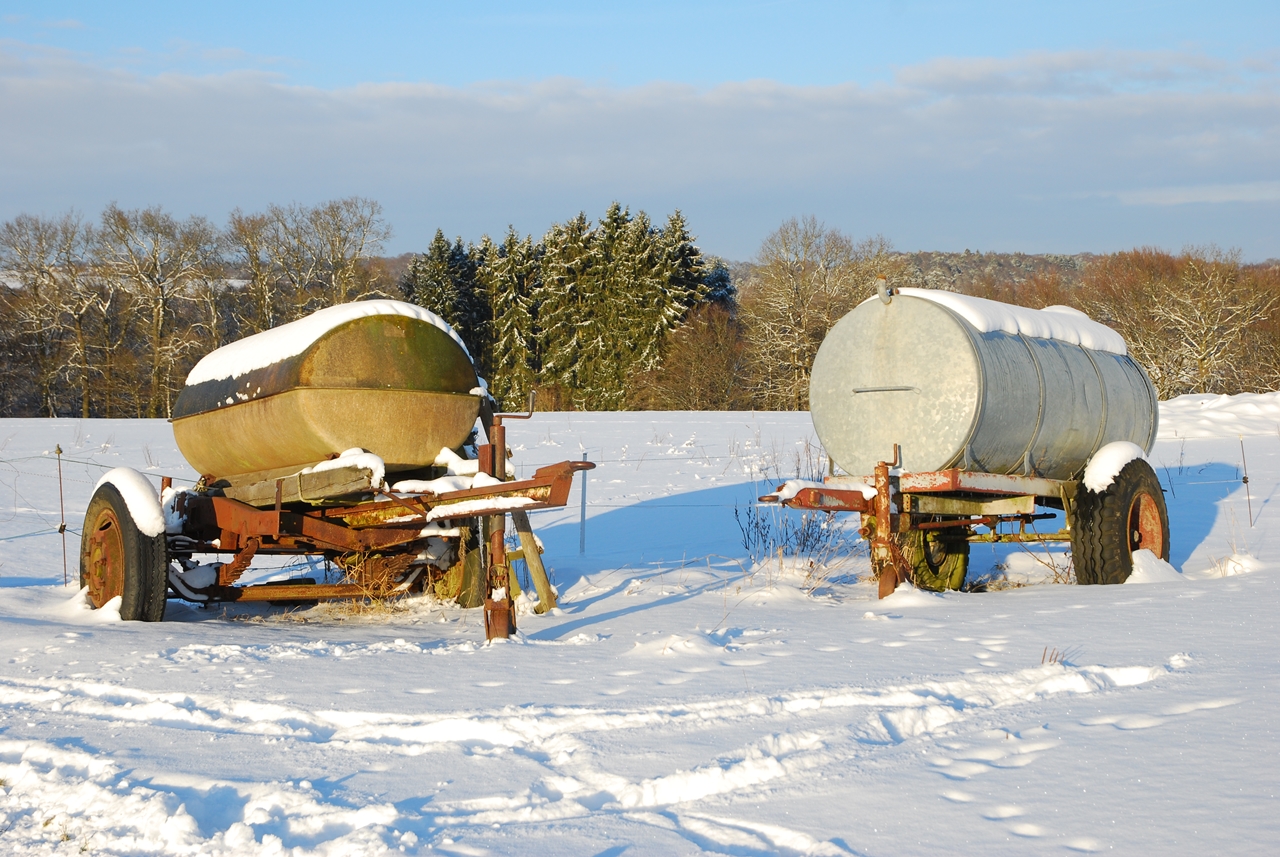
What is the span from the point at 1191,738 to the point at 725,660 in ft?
7.87

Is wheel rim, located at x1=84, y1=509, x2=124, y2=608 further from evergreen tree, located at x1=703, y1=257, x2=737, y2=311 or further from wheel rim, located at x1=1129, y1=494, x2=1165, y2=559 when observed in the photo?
evergreen tree, located at x1=703, y1=257, x2=737, y2=311

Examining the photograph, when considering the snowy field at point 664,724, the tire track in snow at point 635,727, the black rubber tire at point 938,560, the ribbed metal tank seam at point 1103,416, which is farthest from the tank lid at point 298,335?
the ribbed metal tank seam at point 1103,416

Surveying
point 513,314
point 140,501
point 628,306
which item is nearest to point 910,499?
point 140,501

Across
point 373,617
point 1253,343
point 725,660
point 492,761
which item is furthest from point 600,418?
point 1253,343

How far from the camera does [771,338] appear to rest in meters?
43.1

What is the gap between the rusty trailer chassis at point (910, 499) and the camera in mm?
8164

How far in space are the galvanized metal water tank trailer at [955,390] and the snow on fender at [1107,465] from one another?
1.11ft

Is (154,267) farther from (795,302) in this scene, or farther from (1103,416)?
(1103,416)

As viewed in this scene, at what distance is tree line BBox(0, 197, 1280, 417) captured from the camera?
4003 centimetres

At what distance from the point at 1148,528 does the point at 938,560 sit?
1.98 meters

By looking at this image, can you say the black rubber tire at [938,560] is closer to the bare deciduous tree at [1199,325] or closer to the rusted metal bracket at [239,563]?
the rusted metal bracket at [239,563]

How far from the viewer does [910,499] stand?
8.59m

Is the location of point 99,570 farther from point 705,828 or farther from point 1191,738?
point 1191,738

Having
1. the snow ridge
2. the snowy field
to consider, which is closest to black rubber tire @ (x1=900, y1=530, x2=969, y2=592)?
the snowy field
